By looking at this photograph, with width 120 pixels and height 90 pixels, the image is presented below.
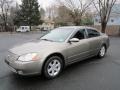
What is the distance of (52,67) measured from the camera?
4348 mm

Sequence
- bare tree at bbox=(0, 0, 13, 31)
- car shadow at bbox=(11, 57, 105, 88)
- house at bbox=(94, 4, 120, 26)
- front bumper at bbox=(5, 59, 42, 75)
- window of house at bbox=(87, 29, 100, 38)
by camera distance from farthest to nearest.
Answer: bare tree at bbox=(0, 0, 13, 31), house at bbox=(94, 4, 120, 26), window of house at bbox=(87, 29, 100, 38), car shadow at bbox=(11, 57, 105, 88), front bumper at bbox=(5, 59, 42, 75)

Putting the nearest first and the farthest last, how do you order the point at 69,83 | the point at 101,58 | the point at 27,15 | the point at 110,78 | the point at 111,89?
the point at 111,89 < the point at 69,83 < the point at 110,78 < the point at 101,58 < the point at 27,15

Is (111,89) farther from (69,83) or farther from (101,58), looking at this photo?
(101,58)

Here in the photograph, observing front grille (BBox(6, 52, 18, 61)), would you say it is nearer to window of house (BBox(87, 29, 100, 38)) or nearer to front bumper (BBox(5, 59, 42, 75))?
front bumper (BBox(5, 59, 42, 75))

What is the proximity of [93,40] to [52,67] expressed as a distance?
7.61ft

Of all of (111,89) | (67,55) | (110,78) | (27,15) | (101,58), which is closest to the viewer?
(111,89)

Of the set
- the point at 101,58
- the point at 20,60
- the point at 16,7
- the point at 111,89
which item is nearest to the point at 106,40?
the point at 101,58

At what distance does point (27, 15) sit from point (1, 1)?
8191 mm

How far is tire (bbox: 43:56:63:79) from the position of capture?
414cm

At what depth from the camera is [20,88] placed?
370 cm

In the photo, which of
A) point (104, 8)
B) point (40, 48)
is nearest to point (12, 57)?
point (40, 48)

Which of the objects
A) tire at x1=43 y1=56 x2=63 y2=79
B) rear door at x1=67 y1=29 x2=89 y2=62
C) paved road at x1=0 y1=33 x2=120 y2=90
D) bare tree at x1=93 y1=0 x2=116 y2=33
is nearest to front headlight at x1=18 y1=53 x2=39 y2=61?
tire at x1=43 y1=56 x2=63 y2=79

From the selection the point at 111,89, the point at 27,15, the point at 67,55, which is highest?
the point at 27,15

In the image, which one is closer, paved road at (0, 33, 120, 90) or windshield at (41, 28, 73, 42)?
paved road at (0, 33, 120, 90)
